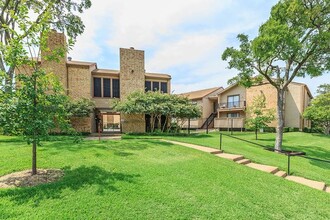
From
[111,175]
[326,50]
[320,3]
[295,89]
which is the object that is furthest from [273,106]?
[111,175]

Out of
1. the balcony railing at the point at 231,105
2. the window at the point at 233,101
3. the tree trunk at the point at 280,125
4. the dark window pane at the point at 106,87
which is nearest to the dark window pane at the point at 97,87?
the dark window pane at the point at 106,87

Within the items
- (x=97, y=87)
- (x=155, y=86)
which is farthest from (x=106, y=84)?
(x=155, y=86)

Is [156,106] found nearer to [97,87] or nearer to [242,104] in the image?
[97,87]

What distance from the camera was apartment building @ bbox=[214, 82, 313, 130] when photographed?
24.1 m

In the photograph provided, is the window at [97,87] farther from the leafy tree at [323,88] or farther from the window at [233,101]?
the leafy tree at [323,88]

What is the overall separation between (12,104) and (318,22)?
16199 millimetres

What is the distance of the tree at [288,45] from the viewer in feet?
37.2

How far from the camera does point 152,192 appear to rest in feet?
16.1

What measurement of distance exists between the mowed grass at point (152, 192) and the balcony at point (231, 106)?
68.7 ft

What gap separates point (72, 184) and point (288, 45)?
1260 centimetres

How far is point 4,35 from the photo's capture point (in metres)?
13.0

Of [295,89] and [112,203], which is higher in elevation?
[295,89]

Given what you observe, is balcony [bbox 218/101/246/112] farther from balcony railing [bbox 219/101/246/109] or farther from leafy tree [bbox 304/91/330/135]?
leafy tree [bbox 304/91/330/135]

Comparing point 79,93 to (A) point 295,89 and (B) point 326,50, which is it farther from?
(A) point 295,89
